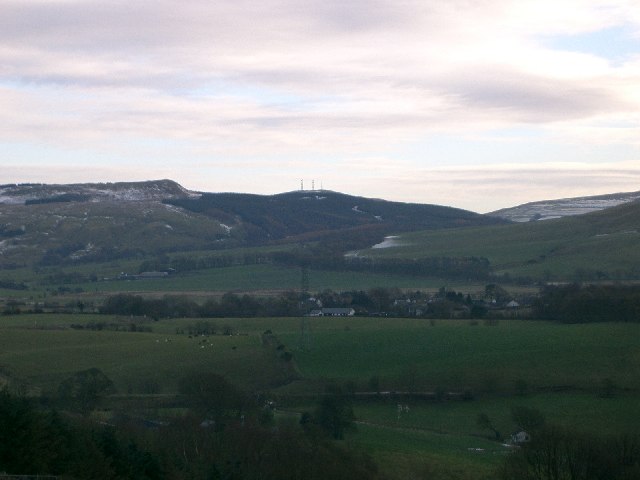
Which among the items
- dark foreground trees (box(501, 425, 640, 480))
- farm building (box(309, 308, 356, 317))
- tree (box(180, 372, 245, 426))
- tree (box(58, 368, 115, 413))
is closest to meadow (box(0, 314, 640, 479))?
tree (box(58, 368, 115, 413))

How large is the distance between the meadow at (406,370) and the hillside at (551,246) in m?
47.0

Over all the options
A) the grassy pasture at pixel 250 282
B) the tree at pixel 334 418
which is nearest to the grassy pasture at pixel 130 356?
the tree at pixel 334 418

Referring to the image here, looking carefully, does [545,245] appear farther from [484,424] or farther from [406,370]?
[484,424]

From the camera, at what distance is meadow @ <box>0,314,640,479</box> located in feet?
158

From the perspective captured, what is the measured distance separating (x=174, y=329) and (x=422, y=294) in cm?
3210

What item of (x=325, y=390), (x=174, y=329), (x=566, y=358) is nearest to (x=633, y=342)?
(x=566, y=358)

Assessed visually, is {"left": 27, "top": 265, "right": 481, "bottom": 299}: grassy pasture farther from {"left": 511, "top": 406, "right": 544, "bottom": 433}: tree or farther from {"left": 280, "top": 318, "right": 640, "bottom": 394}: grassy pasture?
{"left": 511, "top": 406, "right": 544, "bottom": 433}: tree

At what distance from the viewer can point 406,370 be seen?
59.9 metres

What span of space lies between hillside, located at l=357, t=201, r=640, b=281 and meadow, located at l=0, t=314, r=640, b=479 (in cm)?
4704

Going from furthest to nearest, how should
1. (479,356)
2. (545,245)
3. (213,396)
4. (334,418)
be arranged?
(545,245)
(479,356)
(213,396)
(334,418)

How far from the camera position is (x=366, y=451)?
43.5 metres

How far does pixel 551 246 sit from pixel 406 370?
8582 cm

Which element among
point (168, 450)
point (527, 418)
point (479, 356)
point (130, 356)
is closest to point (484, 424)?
point (527, 418)

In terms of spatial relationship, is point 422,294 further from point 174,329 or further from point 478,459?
point 478,459
